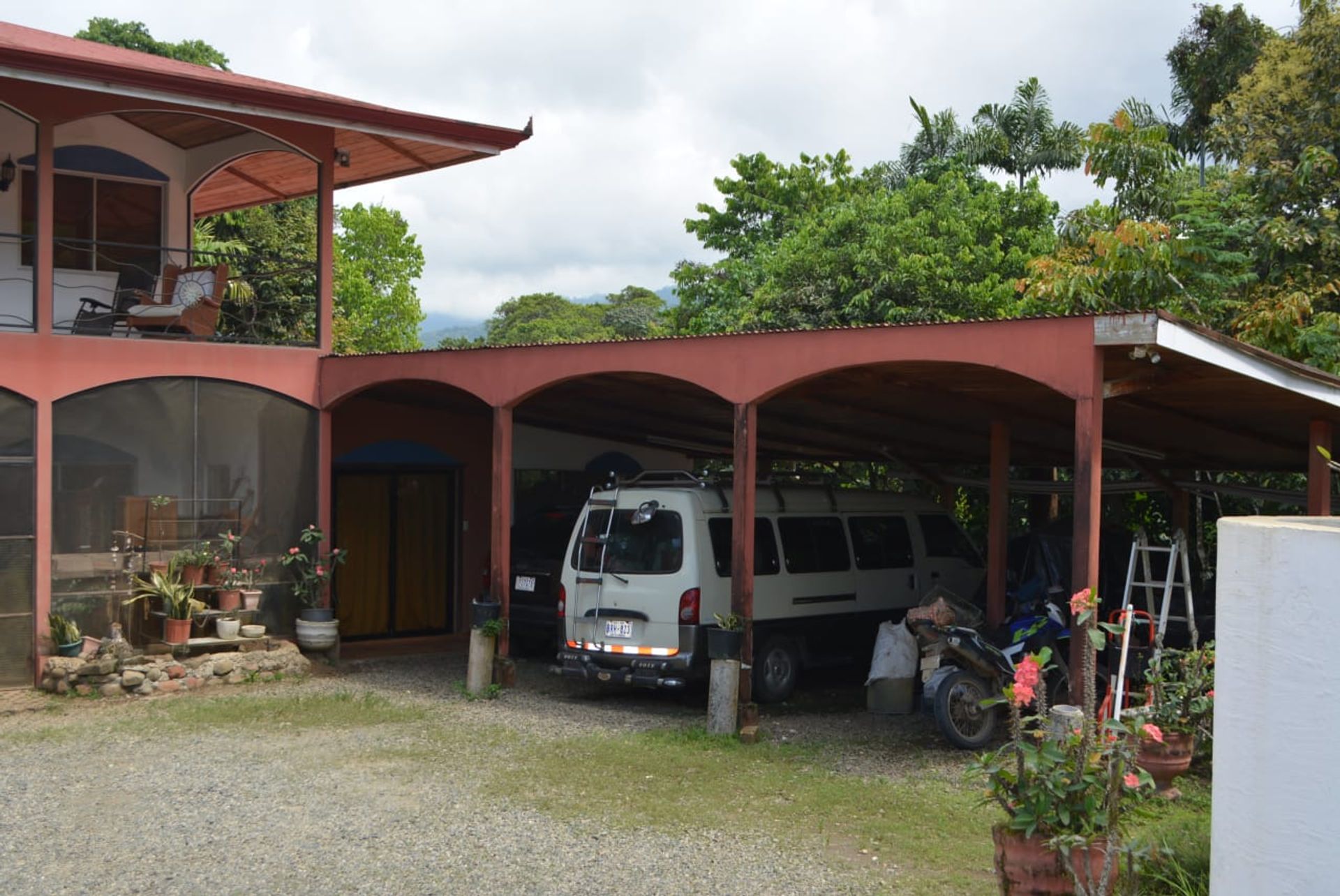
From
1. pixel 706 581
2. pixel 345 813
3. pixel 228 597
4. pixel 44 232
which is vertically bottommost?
pixel 345 813

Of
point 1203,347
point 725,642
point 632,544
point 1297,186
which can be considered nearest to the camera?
point 1203,347

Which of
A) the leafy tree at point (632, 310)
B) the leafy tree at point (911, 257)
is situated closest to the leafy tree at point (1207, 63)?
the leafy tree at point (911, 257)

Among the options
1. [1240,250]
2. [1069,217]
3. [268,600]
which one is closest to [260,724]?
[268,600]

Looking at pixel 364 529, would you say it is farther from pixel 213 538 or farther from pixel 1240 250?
pixel 1240 250

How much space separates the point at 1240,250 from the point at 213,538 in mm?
13473

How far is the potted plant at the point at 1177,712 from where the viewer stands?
294 inches

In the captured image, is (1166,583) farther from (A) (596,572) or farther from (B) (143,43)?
(B) (143,43)

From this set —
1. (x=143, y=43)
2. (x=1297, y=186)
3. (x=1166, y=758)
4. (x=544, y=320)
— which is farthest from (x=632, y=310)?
(x=1166, y=758)

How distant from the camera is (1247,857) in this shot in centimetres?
424

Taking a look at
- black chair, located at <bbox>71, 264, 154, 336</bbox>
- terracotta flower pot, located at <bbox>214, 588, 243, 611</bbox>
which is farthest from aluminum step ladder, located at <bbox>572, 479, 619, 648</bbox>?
black chair, located at <bbox>71, 264, 154, 336</bbox>

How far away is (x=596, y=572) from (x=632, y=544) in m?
0.40

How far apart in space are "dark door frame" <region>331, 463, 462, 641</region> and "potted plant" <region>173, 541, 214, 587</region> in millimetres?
1970

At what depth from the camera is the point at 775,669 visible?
1108cm

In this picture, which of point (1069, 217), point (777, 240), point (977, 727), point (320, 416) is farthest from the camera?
point (777, 240)
